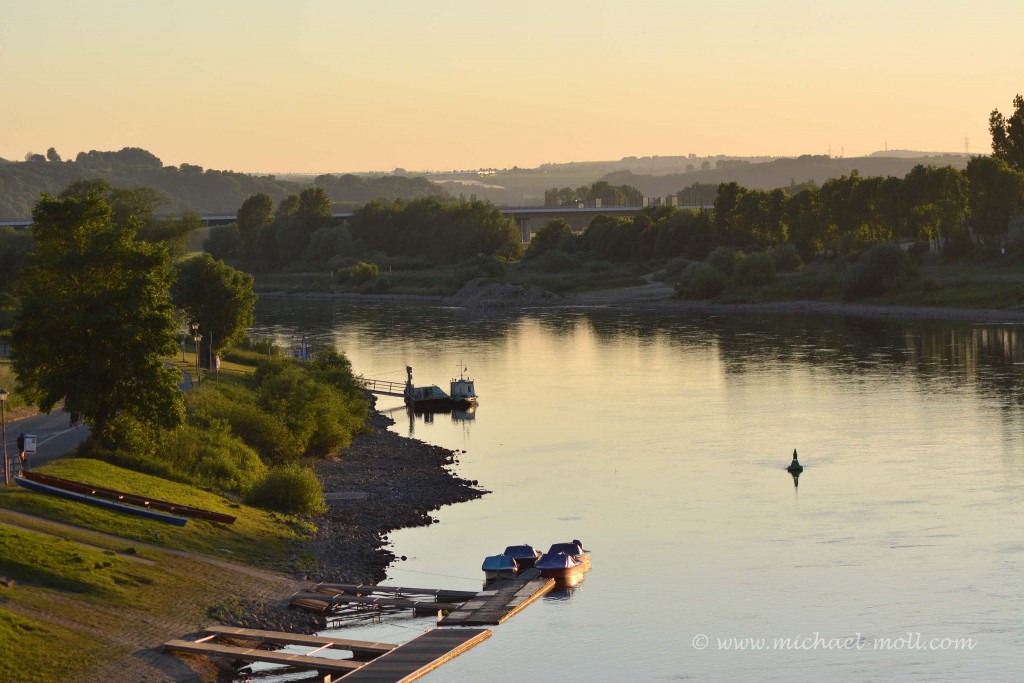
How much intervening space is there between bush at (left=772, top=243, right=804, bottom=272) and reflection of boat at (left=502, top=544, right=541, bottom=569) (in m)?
120

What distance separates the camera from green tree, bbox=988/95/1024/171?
15725 centimetres

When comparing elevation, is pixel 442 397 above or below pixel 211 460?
below

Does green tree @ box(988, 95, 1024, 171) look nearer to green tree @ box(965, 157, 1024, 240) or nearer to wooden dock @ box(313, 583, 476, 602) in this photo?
green tree @ box(965, 157, 1024, 240)

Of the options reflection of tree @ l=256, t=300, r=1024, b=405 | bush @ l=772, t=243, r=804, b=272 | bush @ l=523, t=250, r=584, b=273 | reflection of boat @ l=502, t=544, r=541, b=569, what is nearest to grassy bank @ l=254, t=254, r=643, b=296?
bush @ l=523, t=250, r=584, b=273

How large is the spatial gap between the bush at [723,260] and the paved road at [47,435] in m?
114

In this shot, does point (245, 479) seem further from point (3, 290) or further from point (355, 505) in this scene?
point (3, 290)

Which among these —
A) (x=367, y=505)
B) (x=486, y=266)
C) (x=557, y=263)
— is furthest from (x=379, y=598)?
(x=557, y=263)

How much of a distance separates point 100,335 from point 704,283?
386 ft

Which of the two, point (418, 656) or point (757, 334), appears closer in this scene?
point (418, 656)

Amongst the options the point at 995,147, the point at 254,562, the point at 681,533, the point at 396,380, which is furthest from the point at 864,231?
the point at 254,562

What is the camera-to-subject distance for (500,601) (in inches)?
1490

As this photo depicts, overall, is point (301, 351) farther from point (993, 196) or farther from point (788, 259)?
point (993, 196)

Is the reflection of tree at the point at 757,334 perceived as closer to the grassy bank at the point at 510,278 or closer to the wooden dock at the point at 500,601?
the grassy bank at the point at 510,278

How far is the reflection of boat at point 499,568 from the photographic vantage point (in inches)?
1614
